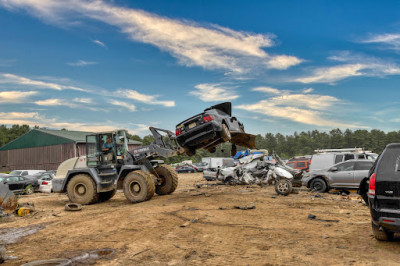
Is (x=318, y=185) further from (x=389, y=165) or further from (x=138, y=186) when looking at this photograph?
(x=389, y=165)

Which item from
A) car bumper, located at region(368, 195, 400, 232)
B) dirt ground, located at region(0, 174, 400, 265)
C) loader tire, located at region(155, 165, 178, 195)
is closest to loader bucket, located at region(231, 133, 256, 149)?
dirt ground, located at region(0, 174, 400, 265)

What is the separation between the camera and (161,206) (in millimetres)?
11023

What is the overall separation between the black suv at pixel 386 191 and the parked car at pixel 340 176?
29.9 feet

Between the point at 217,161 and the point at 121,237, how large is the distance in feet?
103

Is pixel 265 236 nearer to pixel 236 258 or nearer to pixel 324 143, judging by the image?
pixel 236 258

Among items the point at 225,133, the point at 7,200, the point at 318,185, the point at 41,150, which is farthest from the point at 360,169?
the point at 41,150

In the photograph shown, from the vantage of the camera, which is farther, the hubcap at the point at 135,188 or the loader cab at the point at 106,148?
the loader cab at the point at 106,148

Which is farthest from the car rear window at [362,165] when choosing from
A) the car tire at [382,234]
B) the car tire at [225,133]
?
the car tire at [382,234]

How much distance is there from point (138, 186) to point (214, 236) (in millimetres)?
6249

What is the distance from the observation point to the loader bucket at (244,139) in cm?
1280

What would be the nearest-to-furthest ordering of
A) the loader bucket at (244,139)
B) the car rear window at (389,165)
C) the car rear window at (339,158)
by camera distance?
1. the car rear window at (389,165)
2. the loader bucket at (244,139)
3. the car rear window at (339,158)

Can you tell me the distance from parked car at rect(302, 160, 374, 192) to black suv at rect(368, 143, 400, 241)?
9129 millimetres

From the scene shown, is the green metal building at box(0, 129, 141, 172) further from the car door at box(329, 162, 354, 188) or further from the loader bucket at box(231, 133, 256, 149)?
the car door at box(329, 162, 354, 188)

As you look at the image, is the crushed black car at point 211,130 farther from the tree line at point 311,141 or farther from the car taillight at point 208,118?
the tree line at point 311,141
